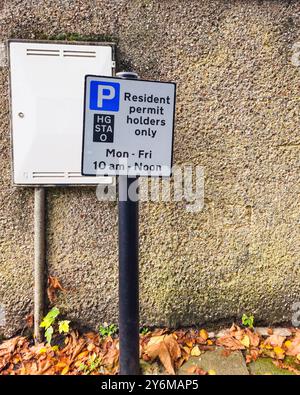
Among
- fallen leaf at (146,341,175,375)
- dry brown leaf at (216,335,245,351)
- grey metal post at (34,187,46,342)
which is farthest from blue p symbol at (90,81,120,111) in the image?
dry brown leaf at (216,335,245,351)

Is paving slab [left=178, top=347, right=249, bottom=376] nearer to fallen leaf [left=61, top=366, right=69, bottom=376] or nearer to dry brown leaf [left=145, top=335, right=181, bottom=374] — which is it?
dry brown leaf [left=145, top=335, right=181, bottom=374]

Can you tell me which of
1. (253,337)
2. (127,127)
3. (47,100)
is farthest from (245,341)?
(47,100)

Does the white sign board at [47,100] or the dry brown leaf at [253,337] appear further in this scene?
the dry brown leaf at [253,337]

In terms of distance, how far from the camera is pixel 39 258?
2.35 metres

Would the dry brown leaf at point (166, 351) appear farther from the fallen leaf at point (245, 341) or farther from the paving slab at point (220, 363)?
the fallen leaf at point (245, 341)

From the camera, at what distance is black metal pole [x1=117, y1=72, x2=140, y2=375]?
1.62 metres

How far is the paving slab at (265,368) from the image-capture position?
7.09ft

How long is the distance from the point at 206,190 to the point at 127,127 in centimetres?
103

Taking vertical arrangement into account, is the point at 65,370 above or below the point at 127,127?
below

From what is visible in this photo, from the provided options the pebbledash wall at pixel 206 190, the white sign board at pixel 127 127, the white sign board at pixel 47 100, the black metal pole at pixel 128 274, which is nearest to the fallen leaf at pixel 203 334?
the pebbledash wall at pixel 206 190

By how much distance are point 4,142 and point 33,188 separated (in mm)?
361

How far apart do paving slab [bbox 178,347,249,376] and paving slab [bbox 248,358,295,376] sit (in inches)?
2.1

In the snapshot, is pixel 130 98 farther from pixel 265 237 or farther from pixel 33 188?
pixel 265 237

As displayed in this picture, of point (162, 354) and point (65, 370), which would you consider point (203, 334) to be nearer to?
point (162, 354)
